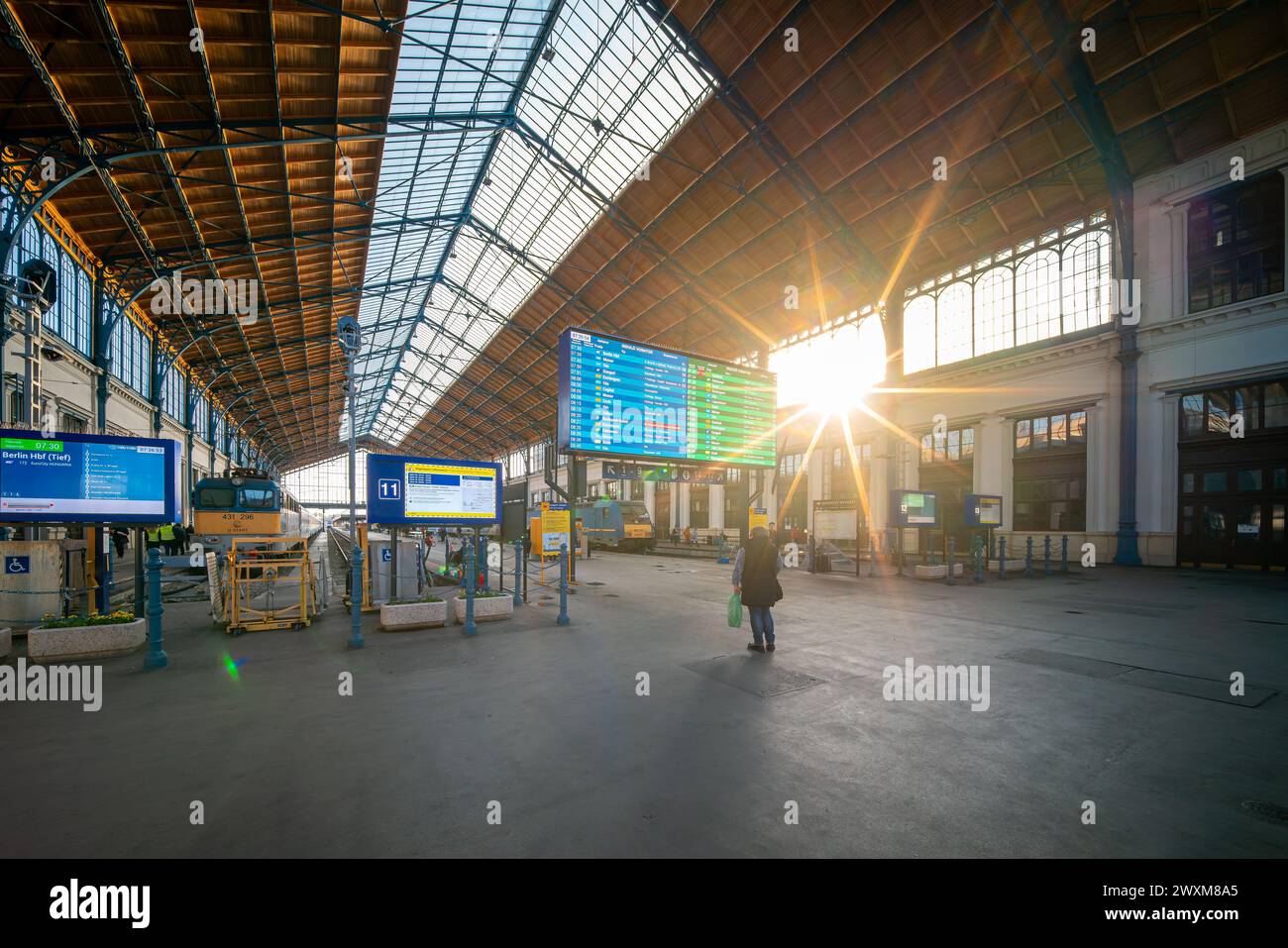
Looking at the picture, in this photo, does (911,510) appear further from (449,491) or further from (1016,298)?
(449,491)

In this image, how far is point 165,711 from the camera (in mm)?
5305

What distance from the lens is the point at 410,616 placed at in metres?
9.36

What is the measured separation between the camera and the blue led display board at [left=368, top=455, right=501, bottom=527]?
1029 centimetres

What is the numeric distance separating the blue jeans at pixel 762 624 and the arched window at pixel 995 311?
2379 centimetres

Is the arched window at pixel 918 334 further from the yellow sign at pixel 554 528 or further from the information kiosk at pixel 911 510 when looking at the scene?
the yellow sign at pixel 554 528

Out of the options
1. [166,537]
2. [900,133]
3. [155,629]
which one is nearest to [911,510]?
[900,133]

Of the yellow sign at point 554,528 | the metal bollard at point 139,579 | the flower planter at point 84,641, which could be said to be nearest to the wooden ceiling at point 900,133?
the yellow sign at point 554,528

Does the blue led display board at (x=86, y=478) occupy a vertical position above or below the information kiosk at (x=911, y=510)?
above

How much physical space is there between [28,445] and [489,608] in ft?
23.0

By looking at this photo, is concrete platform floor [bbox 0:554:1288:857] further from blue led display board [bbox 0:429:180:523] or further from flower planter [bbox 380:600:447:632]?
blue led display board [bbox 0:429:180:523]

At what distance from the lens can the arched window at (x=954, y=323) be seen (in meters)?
26.2
